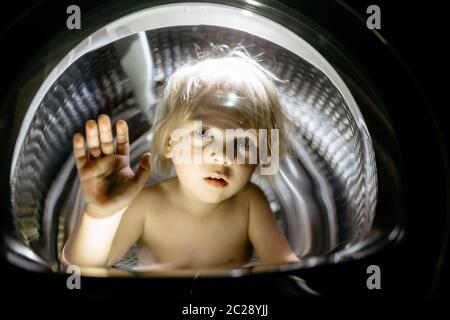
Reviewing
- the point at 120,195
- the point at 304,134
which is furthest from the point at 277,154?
the point at 120,195

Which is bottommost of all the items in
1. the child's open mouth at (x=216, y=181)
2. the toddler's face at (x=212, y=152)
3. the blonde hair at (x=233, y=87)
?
the child's open mouth at (x=216, y=181)

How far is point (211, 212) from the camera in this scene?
0.60 meters

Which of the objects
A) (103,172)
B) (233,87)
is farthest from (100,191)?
(233,87)

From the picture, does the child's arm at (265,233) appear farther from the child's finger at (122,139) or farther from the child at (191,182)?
the child's finger at (122,139)

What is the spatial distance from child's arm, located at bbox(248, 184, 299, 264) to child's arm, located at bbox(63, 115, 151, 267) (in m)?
0.10

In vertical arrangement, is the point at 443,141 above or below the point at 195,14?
below

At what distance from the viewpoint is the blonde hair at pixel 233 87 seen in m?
0.57

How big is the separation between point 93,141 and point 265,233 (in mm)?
157

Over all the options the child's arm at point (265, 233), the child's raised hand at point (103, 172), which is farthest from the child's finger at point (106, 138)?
the child's arm at point (265, 233)

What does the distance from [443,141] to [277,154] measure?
127 mm

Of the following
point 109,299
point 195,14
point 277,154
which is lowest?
point 109,299

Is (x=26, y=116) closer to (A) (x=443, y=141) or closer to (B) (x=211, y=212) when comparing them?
(B) (x=211, y=212)

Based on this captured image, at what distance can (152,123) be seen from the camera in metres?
0.61

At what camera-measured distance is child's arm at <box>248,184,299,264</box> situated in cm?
58
